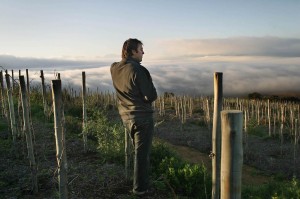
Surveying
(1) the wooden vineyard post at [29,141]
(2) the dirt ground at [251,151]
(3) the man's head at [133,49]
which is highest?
(3) the man's head at [133,49]

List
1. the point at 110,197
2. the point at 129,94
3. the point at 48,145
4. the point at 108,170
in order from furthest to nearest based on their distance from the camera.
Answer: the point at 48,145 → the point at 108,170 → the point at 110,197 → the point at 129,94

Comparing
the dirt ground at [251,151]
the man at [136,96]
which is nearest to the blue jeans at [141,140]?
the man at [136,96]

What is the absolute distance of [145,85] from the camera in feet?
14.9

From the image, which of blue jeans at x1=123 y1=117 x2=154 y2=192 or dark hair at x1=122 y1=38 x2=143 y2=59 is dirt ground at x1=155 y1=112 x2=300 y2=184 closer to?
blue jeans at x1=123 y1=117 x2=154 y2=192

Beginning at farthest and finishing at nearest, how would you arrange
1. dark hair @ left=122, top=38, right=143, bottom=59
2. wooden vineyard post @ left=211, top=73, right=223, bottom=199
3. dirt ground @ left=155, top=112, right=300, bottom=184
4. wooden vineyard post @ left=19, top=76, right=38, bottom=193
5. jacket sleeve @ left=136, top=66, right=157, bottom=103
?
dirt ground @ left=155, top=112, right=300, bottom=184
wooden vineyard post @ left=19, top=76, right=38, bottom=193
dark hair @ left=122, top=38, right=143, bottom=59
jacket sleeve @ left=136, top=66, right=157, bottom=103
wooden vineyard post @ left=211, top=73, right=223, bottom=199

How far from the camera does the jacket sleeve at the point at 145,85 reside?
4516 mm

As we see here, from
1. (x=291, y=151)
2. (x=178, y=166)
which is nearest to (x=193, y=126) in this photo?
(x=291, y=151)

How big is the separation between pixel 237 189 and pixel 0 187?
13.9 ft

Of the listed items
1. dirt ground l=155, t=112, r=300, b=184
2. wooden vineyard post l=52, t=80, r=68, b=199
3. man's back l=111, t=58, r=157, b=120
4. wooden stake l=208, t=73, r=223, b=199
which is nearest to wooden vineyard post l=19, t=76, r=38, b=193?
man's back l=111, t=58, r=157, b=120

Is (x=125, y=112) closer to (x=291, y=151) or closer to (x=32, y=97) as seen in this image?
(x=291, y=151)

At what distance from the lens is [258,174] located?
12281 mm

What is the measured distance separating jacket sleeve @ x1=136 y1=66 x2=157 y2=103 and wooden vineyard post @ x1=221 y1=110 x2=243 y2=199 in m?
1.77

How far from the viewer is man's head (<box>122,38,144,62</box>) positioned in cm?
465

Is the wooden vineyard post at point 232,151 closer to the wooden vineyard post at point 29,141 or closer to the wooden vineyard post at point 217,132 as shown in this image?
the wooden vineyard post at point 217,132
